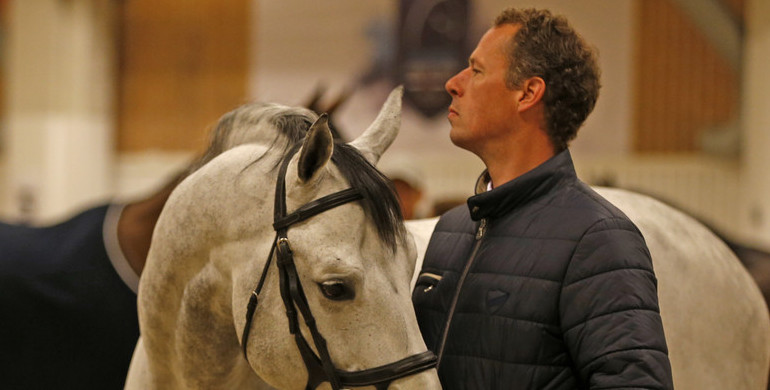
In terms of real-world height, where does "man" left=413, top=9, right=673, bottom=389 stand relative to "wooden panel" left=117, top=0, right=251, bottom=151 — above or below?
above

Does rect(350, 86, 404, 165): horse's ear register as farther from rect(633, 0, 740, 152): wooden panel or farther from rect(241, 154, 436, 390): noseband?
rect(633, 0, 740, 152): wooden panel

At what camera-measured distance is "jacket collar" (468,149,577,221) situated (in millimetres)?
1381

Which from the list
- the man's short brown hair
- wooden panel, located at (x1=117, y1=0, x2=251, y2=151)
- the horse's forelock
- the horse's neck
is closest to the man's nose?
the man's short brown hair

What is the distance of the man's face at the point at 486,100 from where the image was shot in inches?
55.1

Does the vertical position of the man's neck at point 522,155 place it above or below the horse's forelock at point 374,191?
above

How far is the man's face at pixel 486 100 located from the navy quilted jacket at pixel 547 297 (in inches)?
4.0

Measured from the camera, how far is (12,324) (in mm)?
2531

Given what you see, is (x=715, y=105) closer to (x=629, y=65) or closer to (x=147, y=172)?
(x=629, y=65)

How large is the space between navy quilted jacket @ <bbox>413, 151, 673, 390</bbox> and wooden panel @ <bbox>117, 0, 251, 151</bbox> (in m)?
6.17

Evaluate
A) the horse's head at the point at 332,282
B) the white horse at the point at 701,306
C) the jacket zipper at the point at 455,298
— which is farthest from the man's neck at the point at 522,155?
the white horse at the point at 701,306

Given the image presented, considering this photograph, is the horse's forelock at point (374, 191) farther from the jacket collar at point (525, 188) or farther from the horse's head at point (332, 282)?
the jacket collar at point (525, 188)

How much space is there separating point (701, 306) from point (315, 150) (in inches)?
42.8

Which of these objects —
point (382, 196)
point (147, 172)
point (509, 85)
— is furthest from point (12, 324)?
point (147, 172)

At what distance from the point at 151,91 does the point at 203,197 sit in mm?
6638
